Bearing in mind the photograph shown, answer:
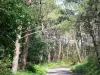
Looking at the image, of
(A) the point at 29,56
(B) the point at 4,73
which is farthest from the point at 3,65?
(A) the point at 29,56

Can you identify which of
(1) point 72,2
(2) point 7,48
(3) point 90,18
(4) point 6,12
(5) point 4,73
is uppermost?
(1) point 72,2

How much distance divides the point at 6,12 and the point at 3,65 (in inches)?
133

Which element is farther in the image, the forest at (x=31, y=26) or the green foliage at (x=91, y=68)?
the green foliage at (x=91, y=68)

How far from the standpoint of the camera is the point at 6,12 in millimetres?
10797

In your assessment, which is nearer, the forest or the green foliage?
the forest

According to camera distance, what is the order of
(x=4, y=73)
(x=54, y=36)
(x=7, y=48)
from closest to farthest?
(x=4, y=73)
(x=7, y=48)
(x=54, y=36)

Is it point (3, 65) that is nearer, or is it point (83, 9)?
point (3, 65)

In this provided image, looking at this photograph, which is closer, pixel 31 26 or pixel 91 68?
pixel 31 26

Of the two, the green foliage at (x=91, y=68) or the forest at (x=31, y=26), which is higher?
the forest at (x=31, y=26)

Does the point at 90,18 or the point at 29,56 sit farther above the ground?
the point at 90,18

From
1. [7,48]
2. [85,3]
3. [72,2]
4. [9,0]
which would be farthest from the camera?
[72,2]

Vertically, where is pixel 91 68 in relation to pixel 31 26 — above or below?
below

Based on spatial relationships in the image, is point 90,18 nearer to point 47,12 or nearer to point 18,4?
point 47,12

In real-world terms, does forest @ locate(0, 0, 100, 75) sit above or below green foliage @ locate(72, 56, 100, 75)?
above
